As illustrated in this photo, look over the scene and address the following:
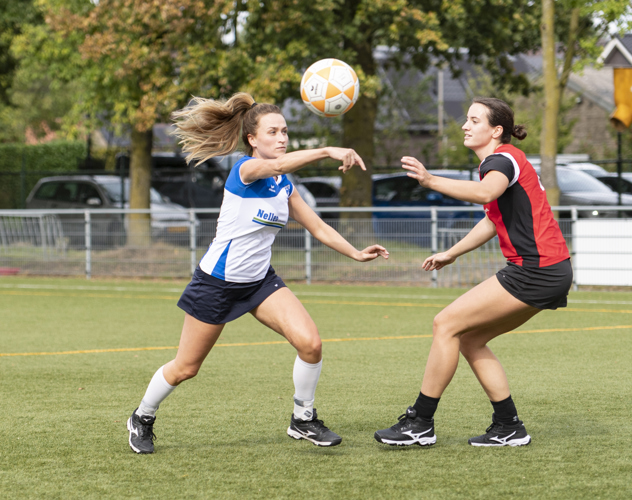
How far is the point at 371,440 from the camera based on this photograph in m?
5.14

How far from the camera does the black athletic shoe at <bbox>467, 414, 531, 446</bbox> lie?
491 centimetres

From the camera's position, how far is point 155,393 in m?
4.93

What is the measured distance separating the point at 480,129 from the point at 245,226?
1435 mm

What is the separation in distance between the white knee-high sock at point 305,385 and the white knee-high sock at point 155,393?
2.36 ft

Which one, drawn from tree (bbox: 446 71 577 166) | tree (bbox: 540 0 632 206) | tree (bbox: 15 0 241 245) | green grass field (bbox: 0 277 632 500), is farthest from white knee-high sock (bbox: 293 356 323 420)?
tree (bbox: 446 71 577 166)

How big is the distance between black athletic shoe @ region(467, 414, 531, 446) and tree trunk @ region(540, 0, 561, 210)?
11064mm

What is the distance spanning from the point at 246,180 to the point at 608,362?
4551mm

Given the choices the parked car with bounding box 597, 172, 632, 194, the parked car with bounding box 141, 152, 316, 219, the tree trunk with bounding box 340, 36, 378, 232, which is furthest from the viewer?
the parked car with bounding box 141, 152, 316, 219

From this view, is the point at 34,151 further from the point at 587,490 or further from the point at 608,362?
the point at 587,490

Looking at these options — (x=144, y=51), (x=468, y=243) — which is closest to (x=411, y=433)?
(x=468, y=243)

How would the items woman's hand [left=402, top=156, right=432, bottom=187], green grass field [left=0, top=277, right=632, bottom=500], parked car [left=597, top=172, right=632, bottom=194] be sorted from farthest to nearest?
parked car [left=597, top=172, right=632, bottom=194]
green grass field [left=0, top=277, right=632, bottom=500]
woman's hand [left=402, top=156, right=432, bottom=187]

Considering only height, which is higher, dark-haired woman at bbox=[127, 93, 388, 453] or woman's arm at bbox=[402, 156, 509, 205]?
woman's arm at bbox=[402, 156, 509, 205]

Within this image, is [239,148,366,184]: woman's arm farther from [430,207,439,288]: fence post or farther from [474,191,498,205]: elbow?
[430,207,439,288]: fence post

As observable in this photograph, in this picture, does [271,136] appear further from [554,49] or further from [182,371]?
[554,49]
